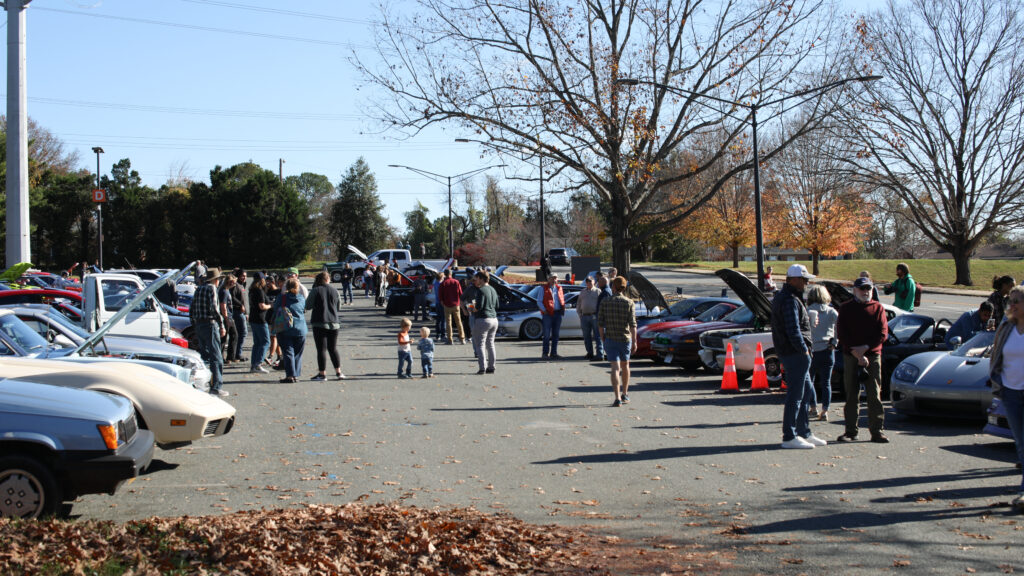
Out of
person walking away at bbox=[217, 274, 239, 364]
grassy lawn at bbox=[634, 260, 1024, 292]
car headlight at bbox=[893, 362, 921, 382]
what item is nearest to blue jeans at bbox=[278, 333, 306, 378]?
person walking away at bbox=[217, 274, 239, 364]

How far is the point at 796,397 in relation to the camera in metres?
9.28

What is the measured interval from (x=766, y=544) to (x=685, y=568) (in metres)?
0.82

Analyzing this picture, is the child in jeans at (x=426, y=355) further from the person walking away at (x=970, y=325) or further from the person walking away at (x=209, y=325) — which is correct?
the person walking away at (x=970, y=325)

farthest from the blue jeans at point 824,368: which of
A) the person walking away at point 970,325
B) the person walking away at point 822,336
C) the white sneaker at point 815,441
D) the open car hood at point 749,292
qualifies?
the person walking away at point 970,325

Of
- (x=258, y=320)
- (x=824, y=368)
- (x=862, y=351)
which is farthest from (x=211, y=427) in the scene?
(x=258, y=320)

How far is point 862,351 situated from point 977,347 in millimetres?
2785

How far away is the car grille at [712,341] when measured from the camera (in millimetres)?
15117

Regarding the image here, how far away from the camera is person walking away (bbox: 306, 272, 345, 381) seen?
14.8 m

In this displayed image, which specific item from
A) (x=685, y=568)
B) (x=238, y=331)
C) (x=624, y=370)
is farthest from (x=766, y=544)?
(x=238, y=331)

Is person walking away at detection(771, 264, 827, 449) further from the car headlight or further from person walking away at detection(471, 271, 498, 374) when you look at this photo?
person walking away at detection(471, 271, 498, 374)

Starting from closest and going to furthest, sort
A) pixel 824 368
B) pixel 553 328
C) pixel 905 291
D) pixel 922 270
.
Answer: pixel 824 368
pixel 905 291
pixel 553 328
pixel 922 270

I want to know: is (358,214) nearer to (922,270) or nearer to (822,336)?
(922,270)

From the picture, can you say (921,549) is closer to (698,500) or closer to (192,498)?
(698,500)

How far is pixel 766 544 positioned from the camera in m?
5.89
